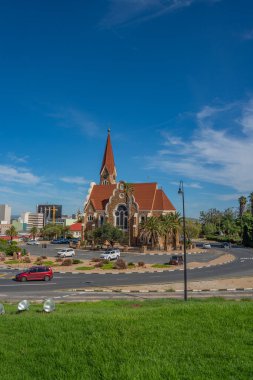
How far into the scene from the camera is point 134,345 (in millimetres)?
8852

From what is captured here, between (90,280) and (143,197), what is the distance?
44.5 metres

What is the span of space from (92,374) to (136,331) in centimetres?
230

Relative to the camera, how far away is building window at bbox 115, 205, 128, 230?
248 feet

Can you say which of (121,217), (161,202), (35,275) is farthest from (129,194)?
(35,275)

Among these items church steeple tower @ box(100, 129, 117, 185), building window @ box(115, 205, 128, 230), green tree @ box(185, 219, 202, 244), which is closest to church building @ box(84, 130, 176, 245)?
building window @ box(115, 205, 128, 230)

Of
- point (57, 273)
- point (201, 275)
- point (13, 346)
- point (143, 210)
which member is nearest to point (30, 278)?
point (57, 273)

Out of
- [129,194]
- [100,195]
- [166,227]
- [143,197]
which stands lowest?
[166,227]

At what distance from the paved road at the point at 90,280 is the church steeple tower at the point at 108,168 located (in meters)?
53.4

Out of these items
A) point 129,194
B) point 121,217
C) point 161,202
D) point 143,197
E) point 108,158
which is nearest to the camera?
point 129,194

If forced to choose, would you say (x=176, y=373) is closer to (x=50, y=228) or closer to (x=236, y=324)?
(x=236, y=324)

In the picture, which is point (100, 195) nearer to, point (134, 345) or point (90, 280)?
point (90, 280)

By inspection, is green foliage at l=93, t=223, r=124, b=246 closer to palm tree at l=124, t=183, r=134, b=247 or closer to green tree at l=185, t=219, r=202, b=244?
palm tree at l=124, t=183, r=134, b=247

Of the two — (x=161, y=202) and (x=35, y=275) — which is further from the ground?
(x=161, y=202)

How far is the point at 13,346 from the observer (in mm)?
9242
